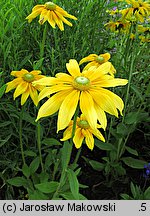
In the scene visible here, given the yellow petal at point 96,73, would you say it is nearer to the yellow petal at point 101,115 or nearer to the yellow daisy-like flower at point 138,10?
the yellow petal at point 101,115

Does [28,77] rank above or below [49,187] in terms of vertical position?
above

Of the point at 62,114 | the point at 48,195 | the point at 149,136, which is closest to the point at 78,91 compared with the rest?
the point at 62,114

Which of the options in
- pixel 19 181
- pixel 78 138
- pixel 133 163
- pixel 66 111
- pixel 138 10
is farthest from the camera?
pixel 133 163

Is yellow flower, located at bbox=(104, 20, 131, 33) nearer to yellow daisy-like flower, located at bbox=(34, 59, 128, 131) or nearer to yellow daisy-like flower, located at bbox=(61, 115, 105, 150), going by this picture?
yellow daisy-like flower, located at bbox=(61, 115, 105, 150)

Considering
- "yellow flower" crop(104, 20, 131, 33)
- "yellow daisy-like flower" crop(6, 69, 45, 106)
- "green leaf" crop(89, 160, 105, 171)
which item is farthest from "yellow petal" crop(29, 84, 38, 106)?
"yellow flower" crop(104, 20, 131, 33)

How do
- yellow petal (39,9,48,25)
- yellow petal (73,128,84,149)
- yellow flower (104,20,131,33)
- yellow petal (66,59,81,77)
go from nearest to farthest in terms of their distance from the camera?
yellow petal (66,59,81,77)
yellow petal (73,128,84,149)
yellow petal (39,9,48,25)
yellow flower (104,20,131,33)

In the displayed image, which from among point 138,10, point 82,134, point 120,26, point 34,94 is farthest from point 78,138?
point 120,26

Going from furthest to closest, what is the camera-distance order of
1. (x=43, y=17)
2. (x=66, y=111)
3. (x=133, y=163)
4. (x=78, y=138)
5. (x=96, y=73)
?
(x=133, y=163) < (x=43, y=17) < (x=78, y=138) < (x=96, y=73) < (x=66, y=111)

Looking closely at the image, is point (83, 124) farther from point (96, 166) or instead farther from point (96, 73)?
point (96, 166)

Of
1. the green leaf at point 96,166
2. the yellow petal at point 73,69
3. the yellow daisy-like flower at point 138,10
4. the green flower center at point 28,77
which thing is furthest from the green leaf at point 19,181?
the yellow daisy-like flower at point 138,10
